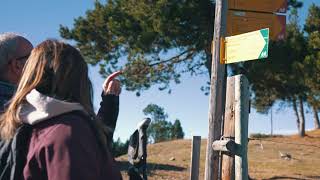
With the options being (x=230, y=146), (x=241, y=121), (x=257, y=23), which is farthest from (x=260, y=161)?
(x=241, y=121)

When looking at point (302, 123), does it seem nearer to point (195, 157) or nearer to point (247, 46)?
→ point (195, 157)

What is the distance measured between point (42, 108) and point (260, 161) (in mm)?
21878

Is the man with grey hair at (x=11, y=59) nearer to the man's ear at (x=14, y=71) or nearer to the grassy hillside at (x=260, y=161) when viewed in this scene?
the man's ear at (x=14, y=71)

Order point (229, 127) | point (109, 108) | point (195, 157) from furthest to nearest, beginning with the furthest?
point (195, 157) < point (229, 127) < point (109, 108)

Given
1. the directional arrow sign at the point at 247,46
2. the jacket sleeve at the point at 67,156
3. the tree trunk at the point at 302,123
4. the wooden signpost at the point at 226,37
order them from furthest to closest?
1. the tree trunk at the point at 302,123
2. the wooden signpost at the point at 226,37
3. the directional arrow sign at the point at 247,46
4. the jacket sleeve at the point at 67,156

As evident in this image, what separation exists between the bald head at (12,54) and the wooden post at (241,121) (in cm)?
320

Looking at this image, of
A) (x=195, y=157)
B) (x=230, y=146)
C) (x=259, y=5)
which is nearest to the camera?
(x=230, y=146)

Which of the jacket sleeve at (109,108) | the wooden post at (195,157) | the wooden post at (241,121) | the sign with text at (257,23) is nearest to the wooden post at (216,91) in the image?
the sign with text at (257,23)

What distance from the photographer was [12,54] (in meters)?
2.66

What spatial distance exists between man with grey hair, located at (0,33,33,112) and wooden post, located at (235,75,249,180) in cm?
320

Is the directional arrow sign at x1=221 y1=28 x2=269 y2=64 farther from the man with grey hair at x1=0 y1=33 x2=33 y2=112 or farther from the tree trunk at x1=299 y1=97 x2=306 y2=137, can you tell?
the tree trunk at x1=299 y1=97 x2=306 y2=137

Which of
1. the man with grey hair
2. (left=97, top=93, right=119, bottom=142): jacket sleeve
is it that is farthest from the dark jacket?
(left=97, top=93, right=119, bottom=142): jacket sleeve

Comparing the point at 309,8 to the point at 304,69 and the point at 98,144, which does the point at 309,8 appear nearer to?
the point at 304,69

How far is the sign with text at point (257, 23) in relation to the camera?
7188 mm
